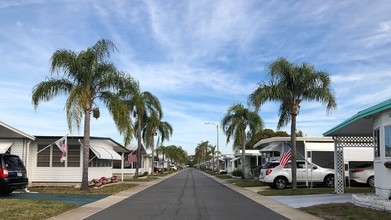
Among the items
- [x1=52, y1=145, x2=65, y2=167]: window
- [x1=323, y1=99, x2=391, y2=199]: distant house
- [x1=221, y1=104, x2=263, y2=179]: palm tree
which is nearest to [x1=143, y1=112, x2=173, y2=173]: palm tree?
[x1=221, y1=104, x2=263, y2=179]: palm tree

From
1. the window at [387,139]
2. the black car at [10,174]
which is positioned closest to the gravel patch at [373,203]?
the window at [387,139]

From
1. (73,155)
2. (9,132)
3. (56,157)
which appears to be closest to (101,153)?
(73,155)

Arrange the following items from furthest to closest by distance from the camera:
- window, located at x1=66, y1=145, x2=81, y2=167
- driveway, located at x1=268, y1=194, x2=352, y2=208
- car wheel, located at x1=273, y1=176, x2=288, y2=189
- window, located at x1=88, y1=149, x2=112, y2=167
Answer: window, located at x1=88, y1=149, x2=112, y2=167 < window, located at x1=66, y1=145, x2=81, y2=167 < car wheel, located at x1=273, y1=176, x2=288, y2=189 < driveway, located at x1=268, y1=194, x2=352, y2=208

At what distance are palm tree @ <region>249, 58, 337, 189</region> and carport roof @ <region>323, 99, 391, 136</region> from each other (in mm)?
3121

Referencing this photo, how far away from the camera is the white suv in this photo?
26.9 metres

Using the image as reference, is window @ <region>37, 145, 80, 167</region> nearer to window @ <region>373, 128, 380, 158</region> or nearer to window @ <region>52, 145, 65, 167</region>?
window @ <region>52, 145, 65, 167</region>

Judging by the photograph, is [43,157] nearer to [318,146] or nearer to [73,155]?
[73,155]

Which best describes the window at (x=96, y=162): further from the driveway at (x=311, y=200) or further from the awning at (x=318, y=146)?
the awning at (x=318, y=146)

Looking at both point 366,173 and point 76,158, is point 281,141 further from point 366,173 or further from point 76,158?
point 76,158

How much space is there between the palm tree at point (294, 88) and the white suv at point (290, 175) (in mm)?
1867

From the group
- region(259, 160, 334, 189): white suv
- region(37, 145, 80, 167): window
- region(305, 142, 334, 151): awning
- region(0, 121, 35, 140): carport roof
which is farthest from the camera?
region(305, 142, 334, 151): awning

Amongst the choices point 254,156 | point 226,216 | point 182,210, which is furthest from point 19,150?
point 254,156

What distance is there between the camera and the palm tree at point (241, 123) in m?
42.2

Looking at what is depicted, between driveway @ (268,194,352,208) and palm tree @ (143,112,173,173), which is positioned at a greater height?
palm tree @ (143,112,173,173)
